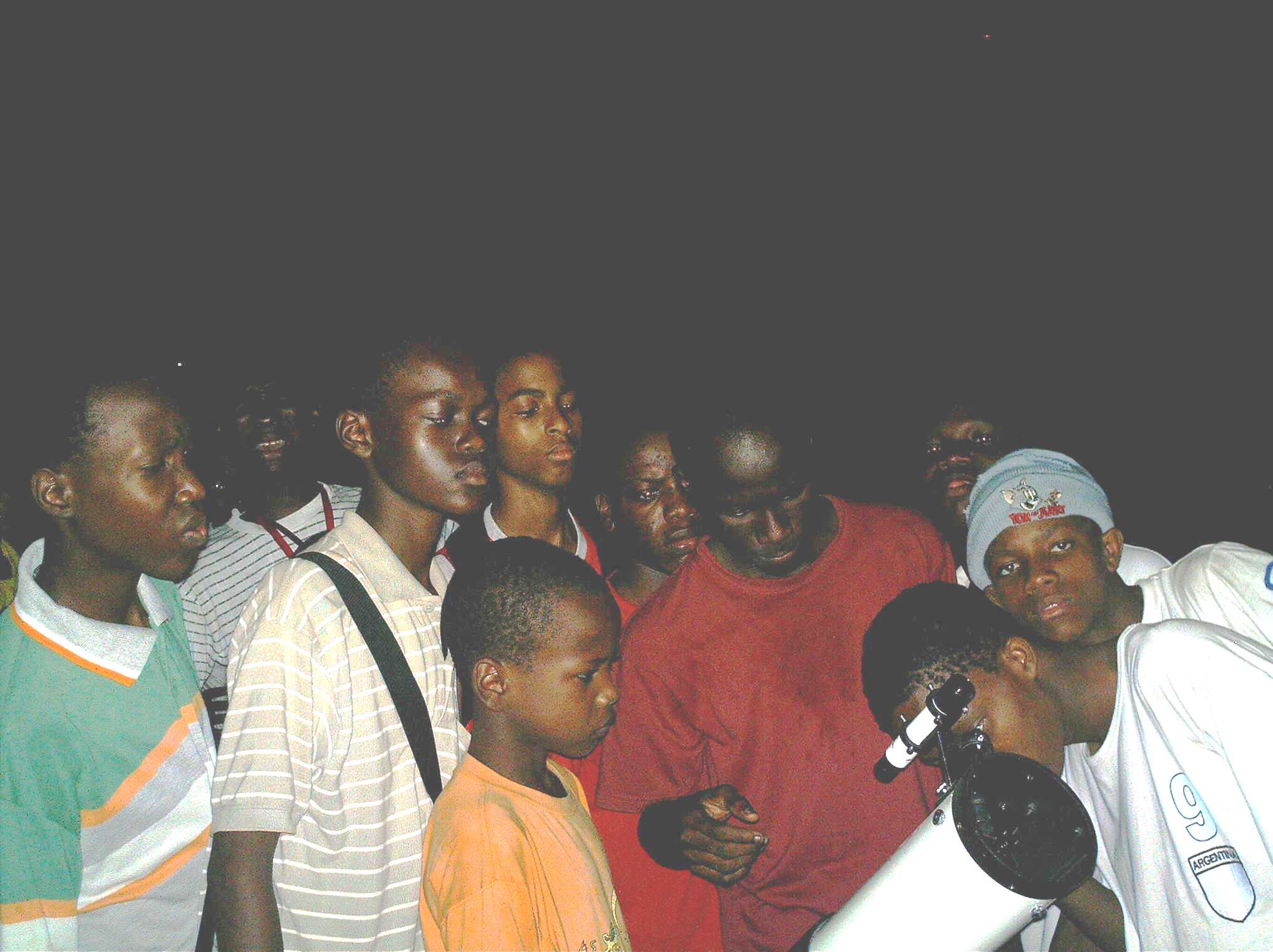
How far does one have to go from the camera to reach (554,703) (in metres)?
1.71

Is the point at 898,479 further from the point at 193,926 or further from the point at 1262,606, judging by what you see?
the point at 193,926

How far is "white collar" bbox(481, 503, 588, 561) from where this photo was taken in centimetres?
249

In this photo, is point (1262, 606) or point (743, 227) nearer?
point (1262, 606)

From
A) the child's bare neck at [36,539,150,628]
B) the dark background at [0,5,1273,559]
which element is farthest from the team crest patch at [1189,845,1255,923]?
the dark background at [0,5,1273,559]

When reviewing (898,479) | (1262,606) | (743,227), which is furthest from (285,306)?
(1262,606)

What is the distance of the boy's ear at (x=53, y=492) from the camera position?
171 cm

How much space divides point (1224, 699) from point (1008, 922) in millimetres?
597

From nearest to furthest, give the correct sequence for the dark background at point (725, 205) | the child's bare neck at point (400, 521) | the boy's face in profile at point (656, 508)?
the child's bare neck at point (400, 521) < the boy's face in profile at point (656, 508) < the dark background at point (725, 205)

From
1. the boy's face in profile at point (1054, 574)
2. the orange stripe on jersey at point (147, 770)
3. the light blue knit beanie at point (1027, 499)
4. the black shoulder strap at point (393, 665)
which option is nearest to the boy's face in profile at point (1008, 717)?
the boy's face in profile at point (1054, 574)

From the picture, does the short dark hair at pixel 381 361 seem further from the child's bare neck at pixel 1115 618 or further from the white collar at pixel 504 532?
the child's bare neck at pixel 1115 618

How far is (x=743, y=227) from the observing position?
636cm

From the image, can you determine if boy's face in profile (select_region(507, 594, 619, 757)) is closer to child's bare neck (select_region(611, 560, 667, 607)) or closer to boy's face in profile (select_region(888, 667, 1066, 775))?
boy's face in profile (select_region(888, 667, 1066, 775))

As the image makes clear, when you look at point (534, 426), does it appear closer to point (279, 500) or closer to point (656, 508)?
point (656, 508)

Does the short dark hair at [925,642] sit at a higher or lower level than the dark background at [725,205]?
lower
